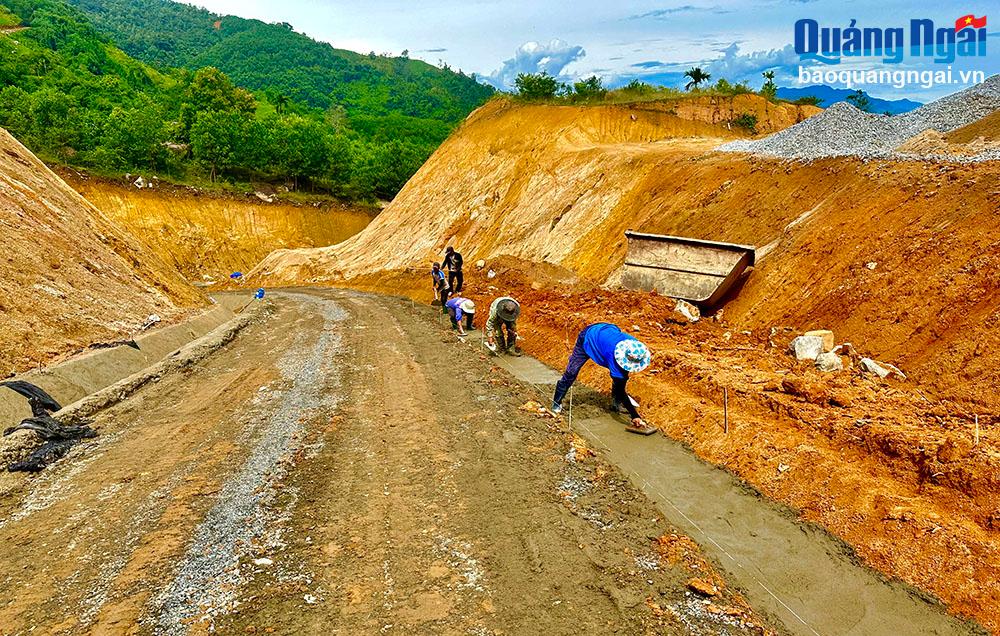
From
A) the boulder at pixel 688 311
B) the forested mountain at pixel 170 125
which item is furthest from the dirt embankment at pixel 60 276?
the forested mountain at pixel 170 125

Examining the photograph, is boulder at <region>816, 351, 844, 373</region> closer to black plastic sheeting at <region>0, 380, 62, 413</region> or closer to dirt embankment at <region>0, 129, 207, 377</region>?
black plastic sheeting at <region>0, 380, 62, 413</region>

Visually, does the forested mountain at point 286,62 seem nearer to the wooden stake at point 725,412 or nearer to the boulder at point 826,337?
the boulder at point 826,337

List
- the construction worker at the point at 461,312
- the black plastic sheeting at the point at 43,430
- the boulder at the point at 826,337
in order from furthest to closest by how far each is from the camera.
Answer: the construction worker at the point at 461,312 < the boulder at the point at 826,337 < the black plastic sheeting at the point at 43,430

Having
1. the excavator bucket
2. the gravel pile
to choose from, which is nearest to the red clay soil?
the excavator bucket

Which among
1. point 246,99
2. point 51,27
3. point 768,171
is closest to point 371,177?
point 246,99

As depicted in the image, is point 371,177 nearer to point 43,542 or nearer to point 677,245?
point 677,245

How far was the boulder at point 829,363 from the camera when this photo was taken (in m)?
8.45

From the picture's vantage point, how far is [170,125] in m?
57.1

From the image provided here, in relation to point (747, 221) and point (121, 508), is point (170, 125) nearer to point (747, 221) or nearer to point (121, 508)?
point (747, 221)

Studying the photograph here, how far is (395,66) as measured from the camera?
17400cm

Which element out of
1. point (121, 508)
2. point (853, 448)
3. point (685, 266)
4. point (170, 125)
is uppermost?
point (170, 125)

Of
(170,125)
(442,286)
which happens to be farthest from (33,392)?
(170,125)

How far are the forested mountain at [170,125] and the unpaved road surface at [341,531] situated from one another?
48.3m

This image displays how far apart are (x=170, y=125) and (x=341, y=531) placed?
64906 mm
